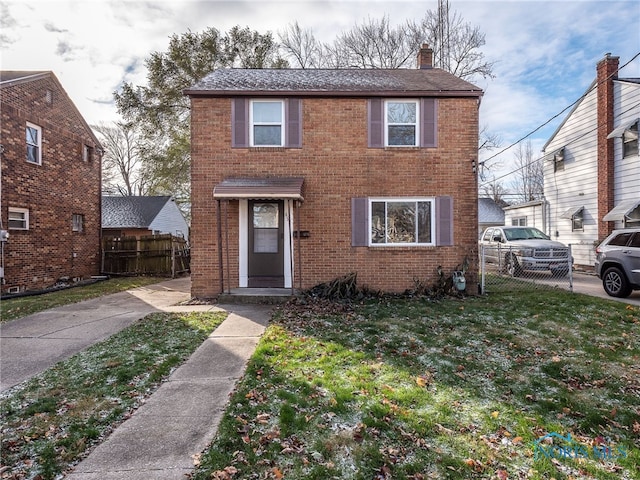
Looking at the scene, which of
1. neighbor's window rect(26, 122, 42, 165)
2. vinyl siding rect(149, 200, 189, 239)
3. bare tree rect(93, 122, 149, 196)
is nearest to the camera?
neighbor's window rect(26, 122, 42, 165)

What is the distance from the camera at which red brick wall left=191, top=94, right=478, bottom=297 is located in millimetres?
8969

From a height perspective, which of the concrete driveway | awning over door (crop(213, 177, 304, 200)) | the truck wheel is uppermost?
awning over door (crop(213, 177, 304, 200))

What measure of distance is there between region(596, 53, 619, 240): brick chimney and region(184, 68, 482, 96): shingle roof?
698cm

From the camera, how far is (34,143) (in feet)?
39.2

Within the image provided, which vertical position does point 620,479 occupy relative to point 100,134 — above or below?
below

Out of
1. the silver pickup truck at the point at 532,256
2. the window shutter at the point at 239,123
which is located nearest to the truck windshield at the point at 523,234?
the silver pickup truck at the point at 532,256

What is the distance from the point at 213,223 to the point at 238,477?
7163 mm

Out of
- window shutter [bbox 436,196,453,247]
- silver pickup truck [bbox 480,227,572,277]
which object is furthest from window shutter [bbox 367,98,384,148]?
silver pickup truck [bbox 480,227,572,277]

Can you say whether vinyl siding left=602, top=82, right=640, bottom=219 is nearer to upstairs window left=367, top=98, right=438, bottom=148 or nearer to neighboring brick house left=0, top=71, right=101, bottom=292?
upstairs window left=367, top=98, right=438, bottom=148

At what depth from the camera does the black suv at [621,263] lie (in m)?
8.27

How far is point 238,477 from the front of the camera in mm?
2422

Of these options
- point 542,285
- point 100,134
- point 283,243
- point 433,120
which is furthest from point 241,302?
point 100,134

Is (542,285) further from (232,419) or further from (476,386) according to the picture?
(232,419)

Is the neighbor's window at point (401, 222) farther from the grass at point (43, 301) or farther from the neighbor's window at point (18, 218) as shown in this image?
the neighbor's window at point (18, 218)
